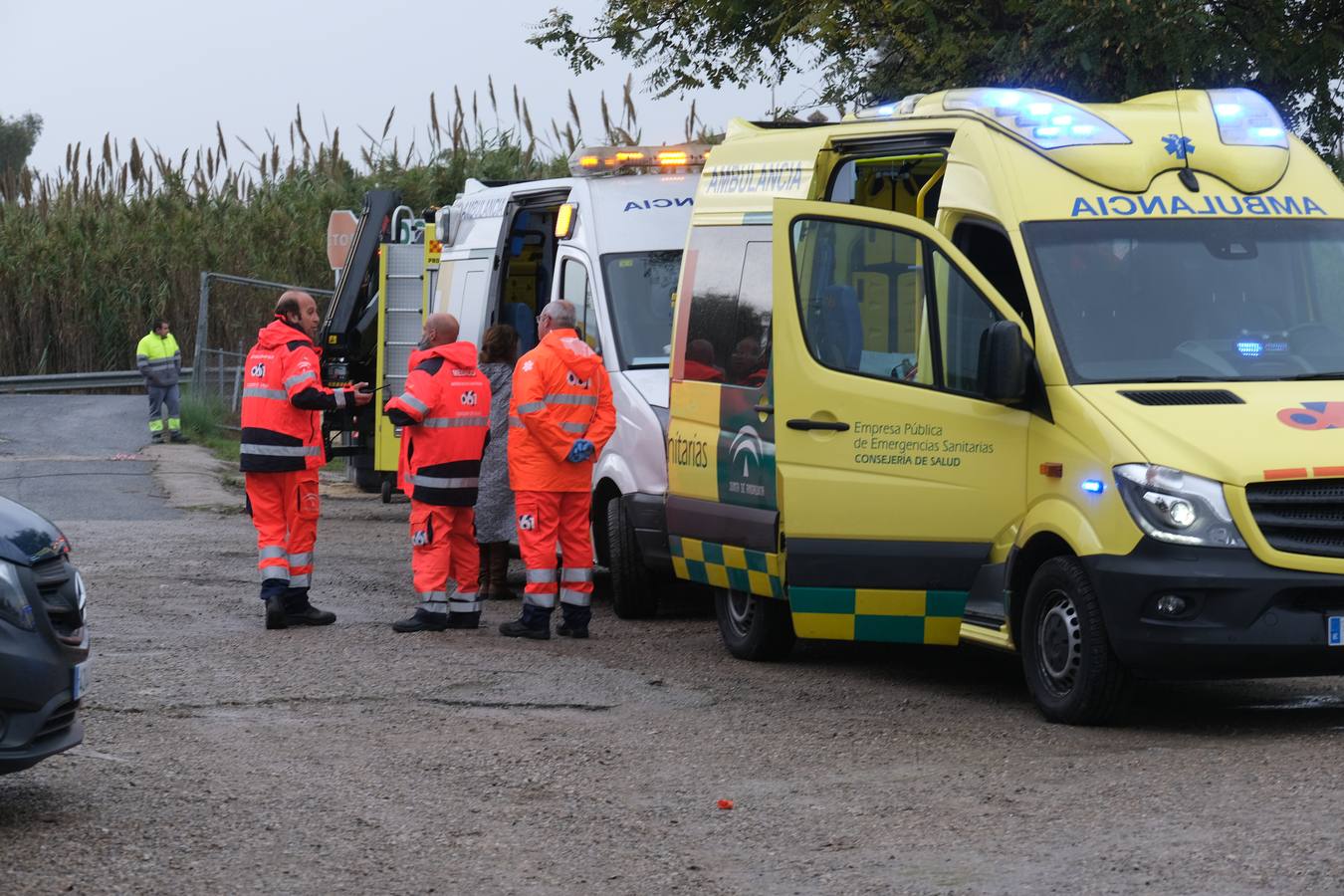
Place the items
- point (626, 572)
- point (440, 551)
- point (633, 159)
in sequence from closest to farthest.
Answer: point (440, 551) → point (626, 572) → point (633, 159)

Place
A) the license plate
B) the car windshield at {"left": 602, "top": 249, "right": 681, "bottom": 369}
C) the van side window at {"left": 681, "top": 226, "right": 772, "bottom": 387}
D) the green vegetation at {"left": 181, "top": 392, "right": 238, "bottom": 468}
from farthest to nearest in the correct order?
the green vegetation at {"left": 181, "top": 392, "right": 238, "bottom": 468}, the car windshield at {"left": 602, "top": 249, "right": 681, "bottom": 369}, the van side window at {"left": 681, "top": 226, "right": 772, "bottom": 387}, the license plate

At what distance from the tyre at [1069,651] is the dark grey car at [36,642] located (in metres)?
3.73

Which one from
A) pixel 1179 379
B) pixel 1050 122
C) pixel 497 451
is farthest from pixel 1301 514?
pixel 497 451

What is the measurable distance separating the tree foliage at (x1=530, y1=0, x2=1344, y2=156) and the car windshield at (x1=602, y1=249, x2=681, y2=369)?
311 centimetres

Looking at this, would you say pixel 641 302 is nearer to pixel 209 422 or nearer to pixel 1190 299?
pixel 1190 299

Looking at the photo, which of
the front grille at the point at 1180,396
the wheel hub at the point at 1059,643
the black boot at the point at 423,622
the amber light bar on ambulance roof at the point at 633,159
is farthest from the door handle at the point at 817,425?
the amber light bar on ambulance roof at the point at 633,159

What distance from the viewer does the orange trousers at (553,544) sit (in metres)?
10.7

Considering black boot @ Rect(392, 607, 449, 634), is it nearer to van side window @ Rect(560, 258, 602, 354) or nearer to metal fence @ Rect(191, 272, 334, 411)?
van side window @ Rect(560, 258, 602, 354)

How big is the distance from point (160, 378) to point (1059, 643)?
18609 millimetres

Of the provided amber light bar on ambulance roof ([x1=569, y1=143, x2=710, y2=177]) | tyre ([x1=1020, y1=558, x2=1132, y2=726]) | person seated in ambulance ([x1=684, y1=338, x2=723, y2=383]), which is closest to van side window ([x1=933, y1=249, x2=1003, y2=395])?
tyre ([x1=1020, y1=558, x2=1132, y2=726])

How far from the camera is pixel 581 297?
12.4 meters

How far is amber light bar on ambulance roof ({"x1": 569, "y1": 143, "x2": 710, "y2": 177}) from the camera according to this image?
12.8 m

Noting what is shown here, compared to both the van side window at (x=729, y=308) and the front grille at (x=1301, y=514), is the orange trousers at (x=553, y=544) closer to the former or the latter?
the van side window at (x=729, y=308)

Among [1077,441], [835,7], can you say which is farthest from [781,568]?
[835,7]
